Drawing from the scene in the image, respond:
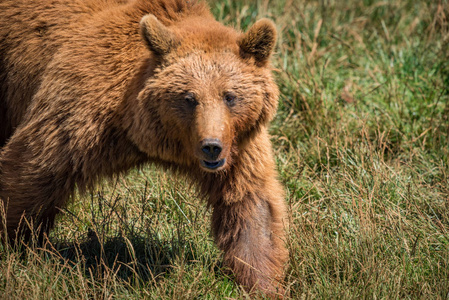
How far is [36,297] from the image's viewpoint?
421 cm

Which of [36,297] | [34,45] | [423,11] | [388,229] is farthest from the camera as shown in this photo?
[423,11]

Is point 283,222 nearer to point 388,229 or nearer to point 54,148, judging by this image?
point 388,229

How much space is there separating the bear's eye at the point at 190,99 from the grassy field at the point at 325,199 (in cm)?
127

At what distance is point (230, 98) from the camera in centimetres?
455

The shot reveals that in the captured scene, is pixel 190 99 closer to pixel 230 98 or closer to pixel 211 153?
pixel 230 98

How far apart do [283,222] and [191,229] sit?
82 centimetres

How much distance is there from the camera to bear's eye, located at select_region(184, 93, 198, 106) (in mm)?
4488

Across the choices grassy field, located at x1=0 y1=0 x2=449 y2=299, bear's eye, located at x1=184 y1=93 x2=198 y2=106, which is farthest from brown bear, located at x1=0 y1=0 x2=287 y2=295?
grassy field, located at x1=0 y1=0 x2=449 y2=299

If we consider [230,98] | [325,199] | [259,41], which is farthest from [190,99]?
[325,199]

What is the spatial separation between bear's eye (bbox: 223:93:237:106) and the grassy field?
4.07ft

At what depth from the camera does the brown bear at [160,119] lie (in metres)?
4.56

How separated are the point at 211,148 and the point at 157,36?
38.5 inches

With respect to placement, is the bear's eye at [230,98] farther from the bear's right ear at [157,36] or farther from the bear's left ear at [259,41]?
the bear's right ear at [157,36]

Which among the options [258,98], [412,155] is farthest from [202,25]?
[412,155]
